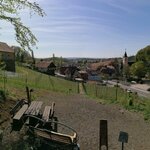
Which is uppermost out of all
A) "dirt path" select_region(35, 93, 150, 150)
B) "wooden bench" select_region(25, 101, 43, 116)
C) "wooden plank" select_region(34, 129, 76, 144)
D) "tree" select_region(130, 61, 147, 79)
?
"wooden bench" select_region(25, 101, 43, 116)

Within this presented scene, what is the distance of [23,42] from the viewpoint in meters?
13.2

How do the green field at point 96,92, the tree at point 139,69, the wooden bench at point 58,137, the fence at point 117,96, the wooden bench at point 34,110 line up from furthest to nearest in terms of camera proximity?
the tree at point 139,69
the fence at point 117,96
the green field at point 96,92
the wooden bench at point 34,110
the wooden bench at point 58,137

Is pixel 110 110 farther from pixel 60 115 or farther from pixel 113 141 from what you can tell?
pixel 113 141

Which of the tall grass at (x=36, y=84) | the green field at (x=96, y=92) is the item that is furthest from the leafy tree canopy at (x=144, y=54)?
the green field at (x=96, y=92)

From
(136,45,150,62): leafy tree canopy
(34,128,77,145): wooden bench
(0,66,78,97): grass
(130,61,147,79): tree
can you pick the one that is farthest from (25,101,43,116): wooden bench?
(136,45,150,62): leafy tree canopy

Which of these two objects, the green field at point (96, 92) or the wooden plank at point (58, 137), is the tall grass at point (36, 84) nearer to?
the green field at point (96, 92)

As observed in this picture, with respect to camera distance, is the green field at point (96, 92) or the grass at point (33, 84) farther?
the grass at point (33, 84)

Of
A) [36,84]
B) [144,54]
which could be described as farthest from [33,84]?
[144,54]

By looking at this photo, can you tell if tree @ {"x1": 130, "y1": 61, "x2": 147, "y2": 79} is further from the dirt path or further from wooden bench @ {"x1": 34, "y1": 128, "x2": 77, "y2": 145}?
wooden bench @ {"x1": 34, "y1": 128, "x2": 77, "y2": 145}

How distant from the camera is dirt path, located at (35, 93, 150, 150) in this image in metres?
13.3

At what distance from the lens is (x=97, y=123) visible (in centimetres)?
1700

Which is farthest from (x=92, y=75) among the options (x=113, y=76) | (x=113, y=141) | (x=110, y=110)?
(x=113, y=141)

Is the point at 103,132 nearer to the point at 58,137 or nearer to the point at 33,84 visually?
the point at 58,137

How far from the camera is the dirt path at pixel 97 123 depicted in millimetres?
13298
